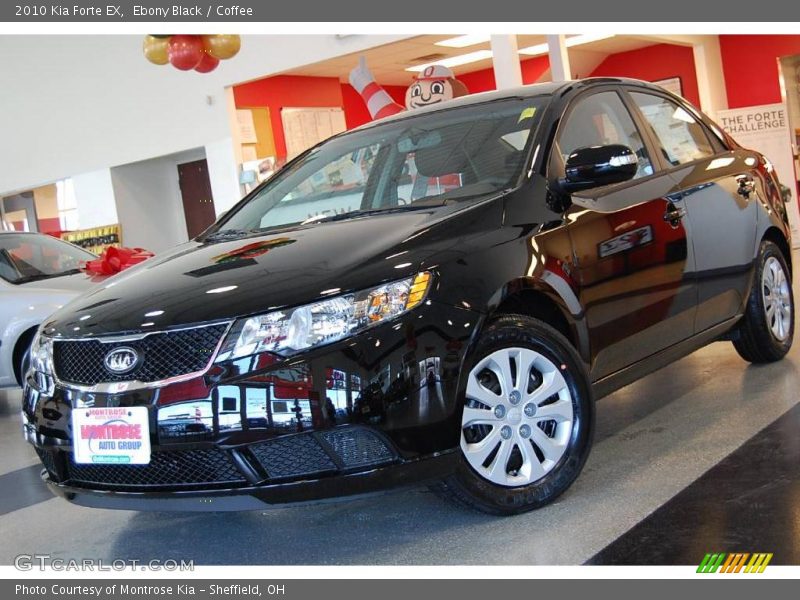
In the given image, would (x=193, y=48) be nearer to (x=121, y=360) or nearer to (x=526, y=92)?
(x=526, y=92)

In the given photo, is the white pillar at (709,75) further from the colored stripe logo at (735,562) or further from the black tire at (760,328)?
the colored stripe logo at (735,562)

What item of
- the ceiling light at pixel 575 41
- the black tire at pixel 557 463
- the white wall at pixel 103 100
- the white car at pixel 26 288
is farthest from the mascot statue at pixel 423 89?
the black tire at pixel 557 463

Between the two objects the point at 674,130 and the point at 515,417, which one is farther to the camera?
the point at 674,130

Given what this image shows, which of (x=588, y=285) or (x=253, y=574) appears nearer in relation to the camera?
(x=253, y=574)

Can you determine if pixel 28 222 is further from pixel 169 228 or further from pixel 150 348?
pixel 150 348

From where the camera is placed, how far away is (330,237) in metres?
2.77

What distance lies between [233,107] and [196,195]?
8.32 feet

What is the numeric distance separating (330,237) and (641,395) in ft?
6.13

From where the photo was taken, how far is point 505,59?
30.6ft

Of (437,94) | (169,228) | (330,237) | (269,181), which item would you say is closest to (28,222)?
(169,228)

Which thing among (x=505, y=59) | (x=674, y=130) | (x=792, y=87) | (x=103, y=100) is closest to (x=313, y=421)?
(x=674, y=130)

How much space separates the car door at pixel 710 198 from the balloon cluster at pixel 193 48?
5.83m

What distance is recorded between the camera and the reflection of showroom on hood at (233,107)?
12594mm

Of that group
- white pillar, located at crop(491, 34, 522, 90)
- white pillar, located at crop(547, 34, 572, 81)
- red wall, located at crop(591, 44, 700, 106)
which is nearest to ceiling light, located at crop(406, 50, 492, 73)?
red wall, located at crop(591, 44, 700, 106)
